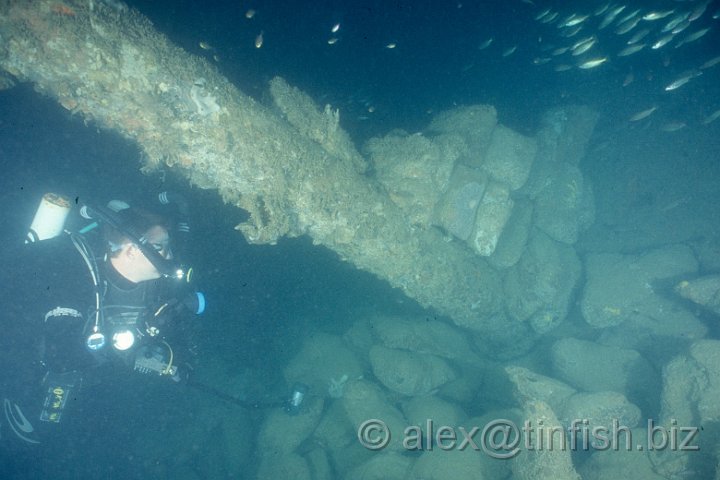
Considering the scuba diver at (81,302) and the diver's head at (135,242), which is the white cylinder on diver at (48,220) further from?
the diver's head at (135,242)

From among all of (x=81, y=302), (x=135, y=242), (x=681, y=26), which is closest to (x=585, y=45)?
(x=681, y=26)

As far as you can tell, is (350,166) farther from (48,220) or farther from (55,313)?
(55,313)

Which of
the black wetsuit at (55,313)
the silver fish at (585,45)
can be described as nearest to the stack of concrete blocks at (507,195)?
the silver fish at (585,45)

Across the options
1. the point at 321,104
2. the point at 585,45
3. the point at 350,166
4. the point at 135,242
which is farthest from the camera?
the point at 321,104

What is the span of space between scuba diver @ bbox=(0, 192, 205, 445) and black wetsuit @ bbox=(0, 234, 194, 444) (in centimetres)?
1

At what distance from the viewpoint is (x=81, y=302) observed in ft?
15.6

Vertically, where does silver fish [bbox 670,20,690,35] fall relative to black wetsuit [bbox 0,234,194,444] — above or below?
above

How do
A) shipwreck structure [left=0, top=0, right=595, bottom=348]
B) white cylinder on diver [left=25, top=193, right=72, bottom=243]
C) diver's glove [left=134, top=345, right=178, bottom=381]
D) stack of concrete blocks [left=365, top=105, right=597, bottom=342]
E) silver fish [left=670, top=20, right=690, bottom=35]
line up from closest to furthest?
shipwreck structure [left=0, top=0, right=595, bottom=348] < white cylinder on diver [left=25, top=193, right=72, bottom=243] < diver's glove [left=134, top=345, right=178, bottom=381] < stack of concrete blocks [left=365, top=105, right=597, bottom=342] < silver fish [left=670, top=20, right=690, bottom=35]

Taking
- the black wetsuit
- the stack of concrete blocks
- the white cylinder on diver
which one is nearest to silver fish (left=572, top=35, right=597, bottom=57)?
the stack of concrete blocks

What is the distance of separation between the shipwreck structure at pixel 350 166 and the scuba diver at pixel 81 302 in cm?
125

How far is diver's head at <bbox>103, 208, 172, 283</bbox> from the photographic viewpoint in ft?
15.6

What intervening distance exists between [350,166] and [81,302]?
4862mm

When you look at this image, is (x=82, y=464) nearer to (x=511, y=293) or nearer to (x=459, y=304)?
(x=459, y=304)

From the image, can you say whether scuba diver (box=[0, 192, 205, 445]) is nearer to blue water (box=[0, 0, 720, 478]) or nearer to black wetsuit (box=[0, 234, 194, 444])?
black wetsuit (box=[0, 234, 194, 444])
